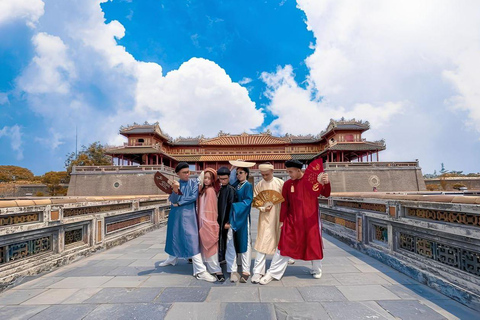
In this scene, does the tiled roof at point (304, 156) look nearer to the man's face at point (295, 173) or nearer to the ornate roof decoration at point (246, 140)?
the ornate roof decoration at point (246, 140)

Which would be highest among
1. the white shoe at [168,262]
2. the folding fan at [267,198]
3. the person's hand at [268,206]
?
the folding fan at [267,198]

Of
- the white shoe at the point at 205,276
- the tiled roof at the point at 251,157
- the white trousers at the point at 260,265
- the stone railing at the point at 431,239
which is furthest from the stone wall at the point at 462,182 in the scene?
the white shoe at the point at 205,276

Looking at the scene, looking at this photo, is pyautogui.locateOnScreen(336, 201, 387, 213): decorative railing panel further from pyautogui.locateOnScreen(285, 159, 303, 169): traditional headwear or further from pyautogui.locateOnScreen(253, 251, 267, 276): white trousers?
pyautogui.locateOnScreen(253, 251, 267, 276): white trousers

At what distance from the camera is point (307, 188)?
3572mm

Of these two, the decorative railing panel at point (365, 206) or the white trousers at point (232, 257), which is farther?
the decorative railing panel at point (365, 206)

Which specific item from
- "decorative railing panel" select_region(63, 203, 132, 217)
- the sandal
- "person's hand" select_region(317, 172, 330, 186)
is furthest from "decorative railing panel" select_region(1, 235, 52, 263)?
"person's hand" select_region(317, 172, 330, 186)

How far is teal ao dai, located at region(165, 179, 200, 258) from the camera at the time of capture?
3695 millimetres

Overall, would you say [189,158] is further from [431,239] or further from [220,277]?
[431,239]

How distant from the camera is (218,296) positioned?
293 cm

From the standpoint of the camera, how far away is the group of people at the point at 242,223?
11.5ft

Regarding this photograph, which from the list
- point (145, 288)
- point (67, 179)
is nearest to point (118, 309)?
point (145, 288)

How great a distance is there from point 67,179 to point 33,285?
3289 cm

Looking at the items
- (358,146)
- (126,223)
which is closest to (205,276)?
(126,223)

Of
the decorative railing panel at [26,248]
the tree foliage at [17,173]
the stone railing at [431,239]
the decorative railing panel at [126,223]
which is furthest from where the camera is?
the tree foliage at [17,173]
